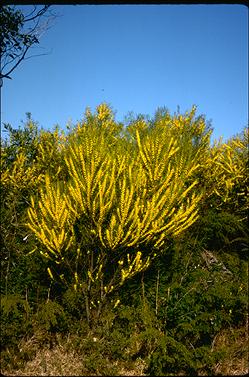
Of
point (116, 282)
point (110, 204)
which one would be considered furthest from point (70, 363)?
point (110, 204)

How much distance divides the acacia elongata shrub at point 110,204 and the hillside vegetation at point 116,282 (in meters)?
0.02

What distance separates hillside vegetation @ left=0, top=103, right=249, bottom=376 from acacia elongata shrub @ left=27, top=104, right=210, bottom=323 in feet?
0.06

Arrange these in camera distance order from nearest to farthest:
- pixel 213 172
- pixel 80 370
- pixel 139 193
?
pixel 80 370, pixel 139 193, pixel 213 172

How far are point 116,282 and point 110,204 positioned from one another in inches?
57.5

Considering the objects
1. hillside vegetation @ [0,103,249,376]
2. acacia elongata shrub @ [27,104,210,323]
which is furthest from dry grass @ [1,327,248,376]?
acacia elongata shrub @ [27,104,210,323]

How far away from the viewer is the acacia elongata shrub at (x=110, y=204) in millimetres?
3992

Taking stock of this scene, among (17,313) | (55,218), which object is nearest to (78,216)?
(55,218)

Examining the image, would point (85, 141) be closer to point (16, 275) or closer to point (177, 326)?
point (16, 275)

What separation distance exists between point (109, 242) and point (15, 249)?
1961mm

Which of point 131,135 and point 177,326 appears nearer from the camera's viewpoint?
point 177,326

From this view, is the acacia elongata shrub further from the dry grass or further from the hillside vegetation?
the dry grass

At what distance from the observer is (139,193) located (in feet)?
14.0

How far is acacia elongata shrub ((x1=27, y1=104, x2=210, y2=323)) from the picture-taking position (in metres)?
3.99

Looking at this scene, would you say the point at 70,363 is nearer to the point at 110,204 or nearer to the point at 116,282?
the point at 116,282
